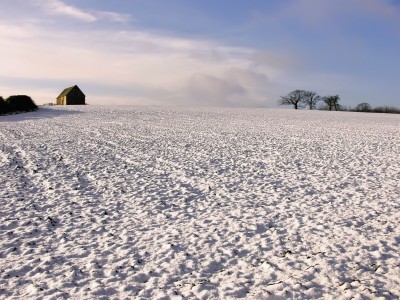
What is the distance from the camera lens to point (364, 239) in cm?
950

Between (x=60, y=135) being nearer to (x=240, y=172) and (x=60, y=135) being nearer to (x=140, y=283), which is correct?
(x=240, y=172)

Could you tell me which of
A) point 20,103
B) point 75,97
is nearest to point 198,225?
point 20,103

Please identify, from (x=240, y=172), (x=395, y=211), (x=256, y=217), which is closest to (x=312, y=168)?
(x=240, y=172)

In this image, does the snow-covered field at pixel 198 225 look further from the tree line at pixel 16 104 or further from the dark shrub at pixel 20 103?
the dark shrub at pixel 20 103

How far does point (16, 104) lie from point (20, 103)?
2.40ft

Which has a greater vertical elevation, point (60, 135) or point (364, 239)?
point (60, 135)

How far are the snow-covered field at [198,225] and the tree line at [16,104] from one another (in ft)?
107

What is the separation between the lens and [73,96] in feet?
264

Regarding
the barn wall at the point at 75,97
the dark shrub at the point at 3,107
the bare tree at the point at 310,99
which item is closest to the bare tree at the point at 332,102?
the bare tree at the point at 310,99

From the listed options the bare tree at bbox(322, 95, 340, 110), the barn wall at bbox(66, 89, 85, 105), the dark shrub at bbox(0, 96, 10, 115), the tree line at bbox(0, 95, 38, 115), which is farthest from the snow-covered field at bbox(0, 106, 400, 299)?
the bare tree at bbox(322, 95, 340, 110)

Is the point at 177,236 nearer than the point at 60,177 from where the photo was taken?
Yes

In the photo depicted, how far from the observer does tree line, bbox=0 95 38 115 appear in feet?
159

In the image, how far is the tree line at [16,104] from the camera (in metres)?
48.3

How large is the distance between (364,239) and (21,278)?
8324 mm
